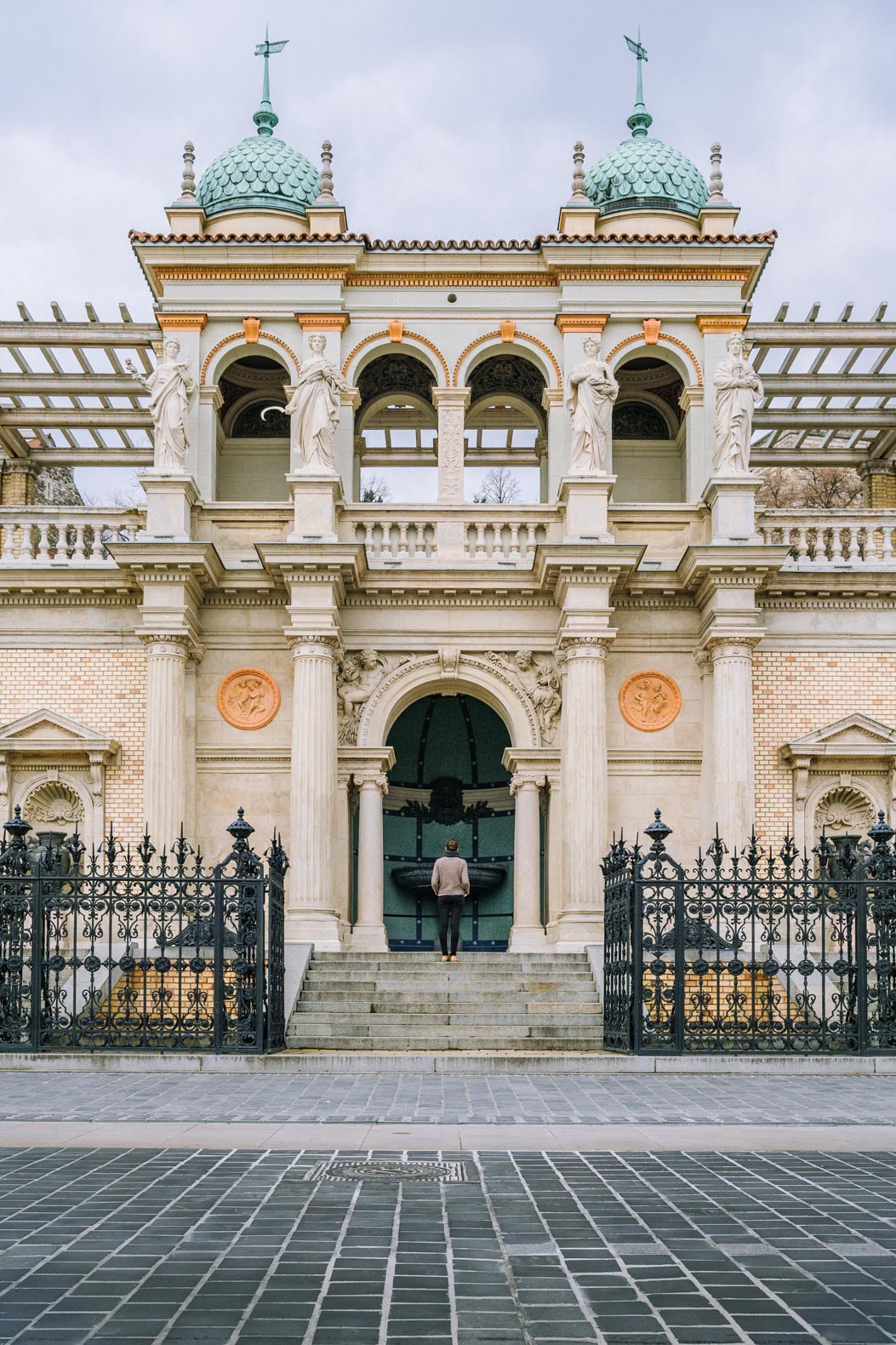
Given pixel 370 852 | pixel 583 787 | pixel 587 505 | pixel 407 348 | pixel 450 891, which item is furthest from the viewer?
pixel 407 348

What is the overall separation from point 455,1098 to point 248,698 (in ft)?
46.3

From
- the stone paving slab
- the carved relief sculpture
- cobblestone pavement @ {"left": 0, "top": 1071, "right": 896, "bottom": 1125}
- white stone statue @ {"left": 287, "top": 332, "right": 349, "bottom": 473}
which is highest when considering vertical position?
white stone statue @ {"left": 287, "top": 332, "right": 349, "bottom": 473}

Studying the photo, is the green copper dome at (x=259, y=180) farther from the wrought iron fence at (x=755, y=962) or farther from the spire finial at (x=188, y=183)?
the wrought iron fence at (x=755, y=962)

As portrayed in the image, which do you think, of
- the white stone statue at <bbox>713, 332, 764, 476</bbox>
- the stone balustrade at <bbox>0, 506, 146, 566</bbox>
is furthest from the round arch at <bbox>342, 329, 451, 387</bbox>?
the white stone statue at <bbox>713, 332, 764, 476</bbox>

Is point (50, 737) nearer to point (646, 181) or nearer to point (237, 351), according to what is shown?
point (237, 351)

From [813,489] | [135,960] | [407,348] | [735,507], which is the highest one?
[813,489]

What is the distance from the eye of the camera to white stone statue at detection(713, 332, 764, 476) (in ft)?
84.9

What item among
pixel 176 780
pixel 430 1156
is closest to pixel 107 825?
pixel 176 780

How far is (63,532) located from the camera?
89.0 feet

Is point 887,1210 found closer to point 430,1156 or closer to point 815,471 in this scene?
point 430,1156

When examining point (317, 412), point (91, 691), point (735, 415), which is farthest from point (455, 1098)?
point (735, 415)

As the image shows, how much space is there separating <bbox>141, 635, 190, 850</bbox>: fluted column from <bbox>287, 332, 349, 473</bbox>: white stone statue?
3.70 meters

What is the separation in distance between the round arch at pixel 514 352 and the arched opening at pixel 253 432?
353cm

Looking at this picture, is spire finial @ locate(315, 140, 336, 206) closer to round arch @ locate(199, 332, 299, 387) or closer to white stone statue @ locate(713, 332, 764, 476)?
round arch @ locate(199, 332, 299, 387)
